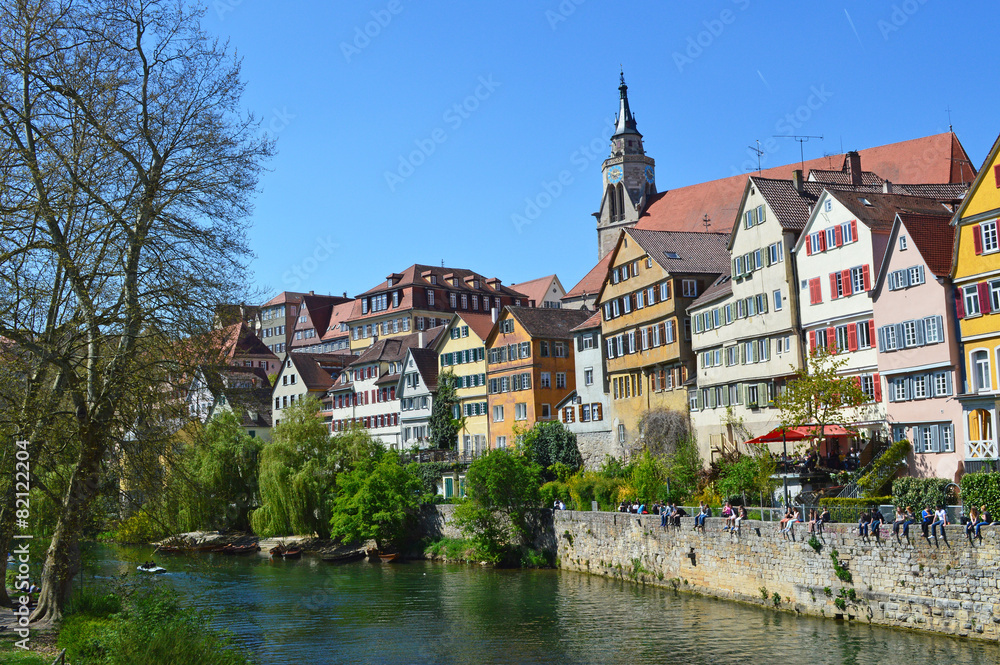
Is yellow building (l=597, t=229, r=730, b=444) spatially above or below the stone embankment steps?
above

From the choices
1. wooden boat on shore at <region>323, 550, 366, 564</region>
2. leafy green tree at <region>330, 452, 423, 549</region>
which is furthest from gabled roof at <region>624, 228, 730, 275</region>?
wooden boat on shore at <region>323, 550, 366, 564</region>

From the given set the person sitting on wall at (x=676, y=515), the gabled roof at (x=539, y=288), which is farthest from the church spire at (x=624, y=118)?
the person sitting on wall at (x=676, y=515)

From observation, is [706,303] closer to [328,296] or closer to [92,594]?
[92,594]

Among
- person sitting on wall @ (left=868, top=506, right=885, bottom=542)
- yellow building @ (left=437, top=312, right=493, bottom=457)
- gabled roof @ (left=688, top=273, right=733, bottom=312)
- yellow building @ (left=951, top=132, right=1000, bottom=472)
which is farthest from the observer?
yellow building @ (left=437, top=312, right=493, bottom=457)

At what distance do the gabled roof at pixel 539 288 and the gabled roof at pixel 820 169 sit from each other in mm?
16398

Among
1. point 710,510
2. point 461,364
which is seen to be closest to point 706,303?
point 710,510

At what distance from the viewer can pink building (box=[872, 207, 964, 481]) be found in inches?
1319

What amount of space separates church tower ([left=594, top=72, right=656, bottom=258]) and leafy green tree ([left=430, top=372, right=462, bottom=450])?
117ft

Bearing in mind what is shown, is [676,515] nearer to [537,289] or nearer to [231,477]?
[231,477]

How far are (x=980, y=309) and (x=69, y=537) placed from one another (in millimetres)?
27357

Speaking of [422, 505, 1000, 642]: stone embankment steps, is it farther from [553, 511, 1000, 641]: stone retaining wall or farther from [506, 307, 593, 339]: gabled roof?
[506, 307, 593, 339]: gabled roof

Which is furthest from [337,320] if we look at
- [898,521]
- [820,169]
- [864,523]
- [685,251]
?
[898,521]

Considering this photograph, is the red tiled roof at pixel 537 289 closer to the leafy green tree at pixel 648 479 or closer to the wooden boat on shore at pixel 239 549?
the wooden boat on shore at pixel 239 549

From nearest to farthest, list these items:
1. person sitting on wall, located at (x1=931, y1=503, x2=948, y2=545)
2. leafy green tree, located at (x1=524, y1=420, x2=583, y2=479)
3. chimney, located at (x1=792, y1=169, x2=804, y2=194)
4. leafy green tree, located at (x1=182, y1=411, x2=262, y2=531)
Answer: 1. person sitting on wall, located at (x1=931, y1=503, x2=948, y2=545)
2. chimney, located at (x1=792, y1=169, x2=804, y2=194)
3. leafy green tree, located at (x1=524, y1=420, x2=583, y2=479)
4. leafy green tree, located at (x1=182, y1=411, x2=262, y2=531)
